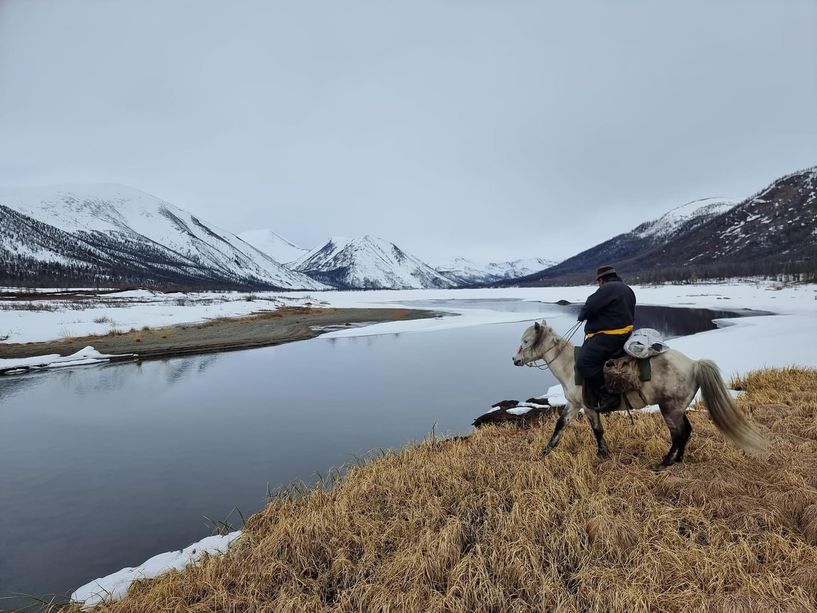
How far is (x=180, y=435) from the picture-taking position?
1025 cm

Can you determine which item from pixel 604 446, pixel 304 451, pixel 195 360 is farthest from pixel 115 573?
pixel 195 360

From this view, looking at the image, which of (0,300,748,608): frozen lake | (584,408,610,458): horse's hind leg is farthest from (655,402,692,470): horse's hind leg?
(0,300,748,608): frozen lake

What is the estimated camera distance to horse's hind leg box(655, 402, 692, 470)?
216 inches

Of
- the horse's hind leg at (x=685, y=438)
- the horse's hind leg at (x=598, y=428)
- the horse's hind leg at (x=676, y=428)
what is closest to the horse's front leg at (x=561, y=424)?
the horse's hind leg at (x=598, y=428)

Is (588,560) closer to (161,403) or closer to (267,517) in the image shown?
(267,517)

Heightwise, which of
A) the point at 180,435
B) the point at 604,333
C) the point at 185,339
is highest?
the point at 604,333

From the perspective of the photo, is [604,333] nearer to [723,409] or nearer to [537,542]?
[723,409]

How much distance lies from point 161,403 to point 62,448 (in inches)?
146

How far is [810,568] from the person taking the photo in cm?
340

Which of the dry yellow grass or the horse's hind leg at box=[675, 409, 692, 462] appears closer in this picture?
the dry yellow grass

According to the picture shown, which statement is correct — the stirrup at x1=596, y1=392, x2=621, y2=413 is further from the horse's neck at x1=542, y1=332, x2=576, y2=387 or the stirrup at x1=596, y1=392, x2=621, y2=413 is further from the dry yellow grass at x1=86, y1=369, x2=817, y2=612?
the dry yellow grass at x1=86, y1=369, x2=817, y2=612

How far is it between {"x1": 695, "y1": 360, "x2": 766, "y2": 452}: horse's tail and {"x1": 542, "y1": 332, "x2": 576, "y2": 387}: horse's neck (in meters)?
1.62

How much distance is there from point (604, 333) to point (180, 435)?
10.1 metres

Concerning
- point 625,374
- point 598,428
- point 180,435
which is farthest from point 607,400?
point 180,435
